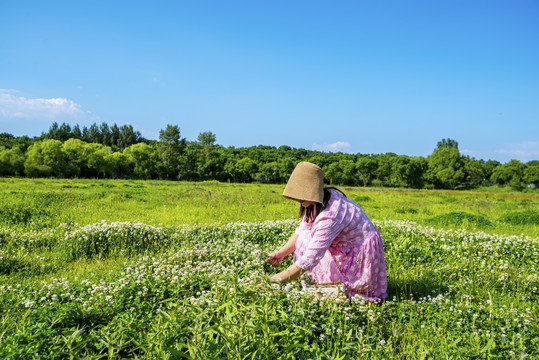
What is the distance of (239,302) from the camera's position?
126 inches

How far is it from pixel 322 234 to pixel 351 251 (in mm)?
806

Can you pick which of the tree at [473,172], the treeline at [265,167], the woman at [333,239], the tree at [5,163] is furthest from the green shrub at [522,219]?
the tree at [473,172]

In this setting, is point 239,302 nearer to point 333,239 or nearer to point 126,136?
point 333,239

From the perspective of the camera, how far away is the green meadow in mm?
2662

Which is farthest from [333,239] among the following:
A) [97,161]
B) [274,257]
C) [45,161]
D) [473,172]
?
[473,172]

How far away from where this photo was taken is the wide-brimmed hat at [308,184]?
4203 mm

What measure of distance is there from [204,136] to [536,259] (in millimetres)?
111592

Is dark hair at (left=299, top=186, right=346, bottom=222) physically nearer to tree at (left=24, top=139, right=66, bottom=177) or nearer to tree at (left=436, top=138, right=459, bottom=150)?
tree at (left=24, top=139, right=66, bottom=177)

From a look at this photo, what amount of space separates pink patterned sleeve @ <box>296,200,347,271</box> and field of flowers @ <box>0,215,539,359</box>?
0.42m

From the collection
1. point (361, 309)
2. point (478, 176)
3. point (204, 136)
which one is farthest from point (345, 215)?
point (478, 176)

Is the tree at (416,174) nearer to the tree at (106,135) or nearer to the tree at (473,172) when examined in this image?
the tree at (473,172)

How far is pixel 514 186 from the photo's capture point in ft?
307

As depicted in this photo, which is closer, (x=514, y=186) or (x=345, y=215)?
(x=345, y=215)

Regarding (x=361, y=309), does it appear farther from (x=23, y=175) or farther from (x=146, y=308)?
(x=23, y=175)
